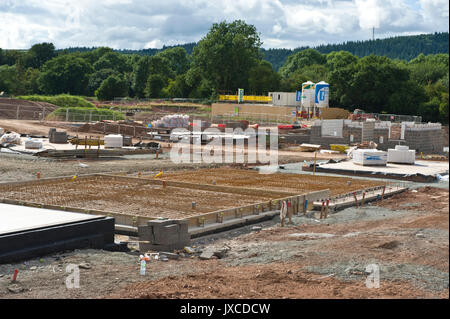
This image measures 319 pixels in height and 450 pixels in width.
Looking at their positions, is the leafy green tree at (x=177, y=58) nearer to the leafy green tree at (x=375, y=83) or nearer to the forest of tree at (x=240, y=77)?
the forest of tree at (x=240, y=77)

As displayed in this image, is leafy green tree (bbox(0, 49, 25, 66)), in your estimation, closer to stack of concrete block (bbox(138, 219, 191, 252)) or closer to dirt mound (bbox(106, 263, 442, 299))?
stack of concrete block (bbox(138, 219, 191, 252))

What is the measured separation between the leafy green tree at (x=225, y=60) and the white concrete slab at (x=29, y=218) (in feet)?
286

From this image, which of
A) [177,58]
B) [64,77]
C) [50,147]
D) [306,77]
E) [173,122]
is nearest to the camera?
[50,147]

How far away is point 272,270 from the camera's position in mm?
11430

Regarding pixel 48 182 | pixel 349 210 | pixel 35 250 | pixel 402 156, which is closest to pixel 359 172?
pixel 402 156

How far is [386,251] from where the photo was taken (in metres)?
12.0

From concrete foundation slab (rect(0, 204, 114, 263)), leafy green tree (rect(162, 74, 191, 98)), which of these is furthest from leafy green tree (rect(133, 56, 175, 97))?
concrete foundation slab (rect(0, 204, 114, 263))

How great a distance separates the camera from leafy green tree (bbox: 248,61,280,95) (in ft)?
317

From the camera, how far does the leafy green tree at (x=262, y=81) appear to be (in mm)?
96750

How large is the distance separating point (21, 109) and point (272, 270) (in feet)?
212

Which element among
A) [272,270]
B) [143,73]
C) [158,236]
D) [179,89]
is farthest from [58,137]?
[143,73]

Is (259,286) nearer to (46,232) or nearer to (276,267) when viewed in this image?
(276,267)

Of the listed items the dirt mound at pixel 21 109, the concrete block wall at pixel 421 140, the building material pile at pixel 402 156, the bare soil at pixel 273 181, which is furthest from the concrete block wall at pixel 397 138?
the dirt mound at pixel 21 109

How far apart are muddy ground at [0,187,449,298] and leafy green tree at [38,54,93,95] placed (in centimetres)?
10324
